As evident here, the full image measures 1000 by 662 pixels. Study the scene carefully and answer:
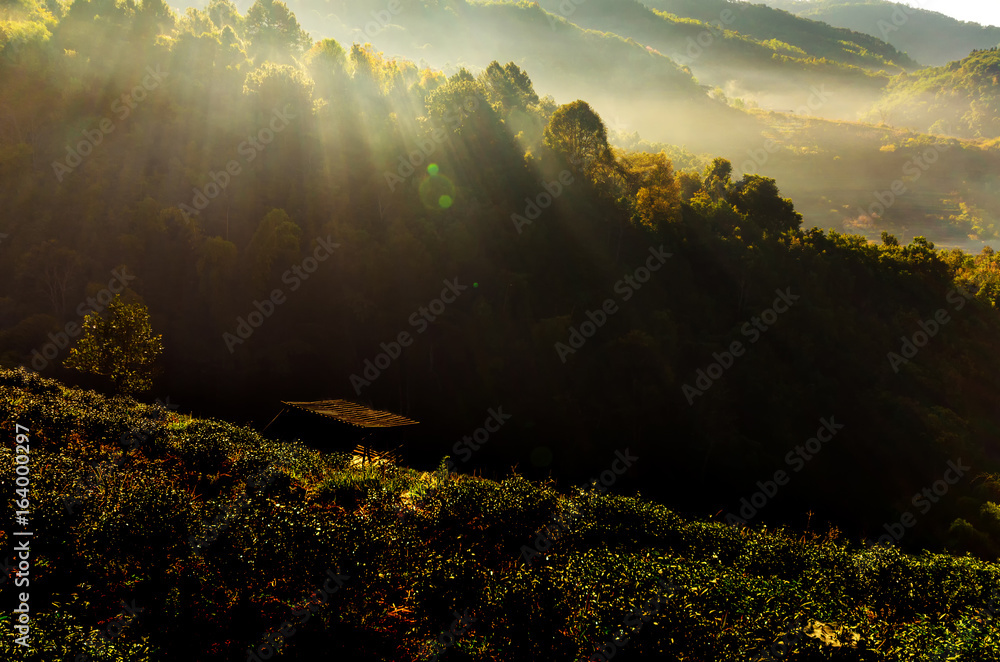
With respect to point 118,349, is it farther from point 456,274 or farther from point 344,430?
point 456,274

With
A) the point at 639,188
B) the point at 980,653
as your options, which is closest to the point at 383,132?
the point at 639,188

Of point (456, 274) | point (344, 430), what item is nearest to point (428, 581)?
point (344, 430)

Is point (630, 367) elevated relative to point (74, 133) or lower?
elevated

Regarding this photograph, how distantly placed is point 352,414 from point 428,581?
1771 centimetres

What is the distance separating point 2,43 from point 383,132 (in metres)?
43.2

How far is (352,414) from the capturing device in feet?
86.0

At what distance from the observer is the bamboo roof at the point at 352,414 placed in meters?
24.5

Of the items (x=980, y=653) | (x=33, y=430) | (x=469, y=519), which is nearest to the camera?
(x=980, y=653)

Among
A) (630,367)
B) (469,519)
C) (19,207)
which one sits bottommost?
(19,207)

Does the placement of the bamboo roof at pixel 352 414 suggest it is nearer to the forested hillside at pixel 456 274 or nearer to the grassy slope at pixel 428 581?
the grassy slope at pixel 428 581

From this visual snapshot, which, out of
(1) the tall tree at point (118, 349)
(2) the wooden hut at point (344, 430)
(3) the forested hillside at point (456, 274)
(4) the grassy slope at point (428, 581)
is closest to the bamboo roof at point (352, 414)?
(2) the wooden hut at point (344, 430)

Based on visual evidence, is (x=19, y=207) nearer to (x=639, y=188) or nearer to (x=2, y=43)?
(x=2, y=43)

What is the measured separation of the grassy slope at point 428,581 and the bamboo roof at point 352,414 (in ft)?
29.4

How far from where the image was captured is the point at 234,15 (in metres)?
87.6
